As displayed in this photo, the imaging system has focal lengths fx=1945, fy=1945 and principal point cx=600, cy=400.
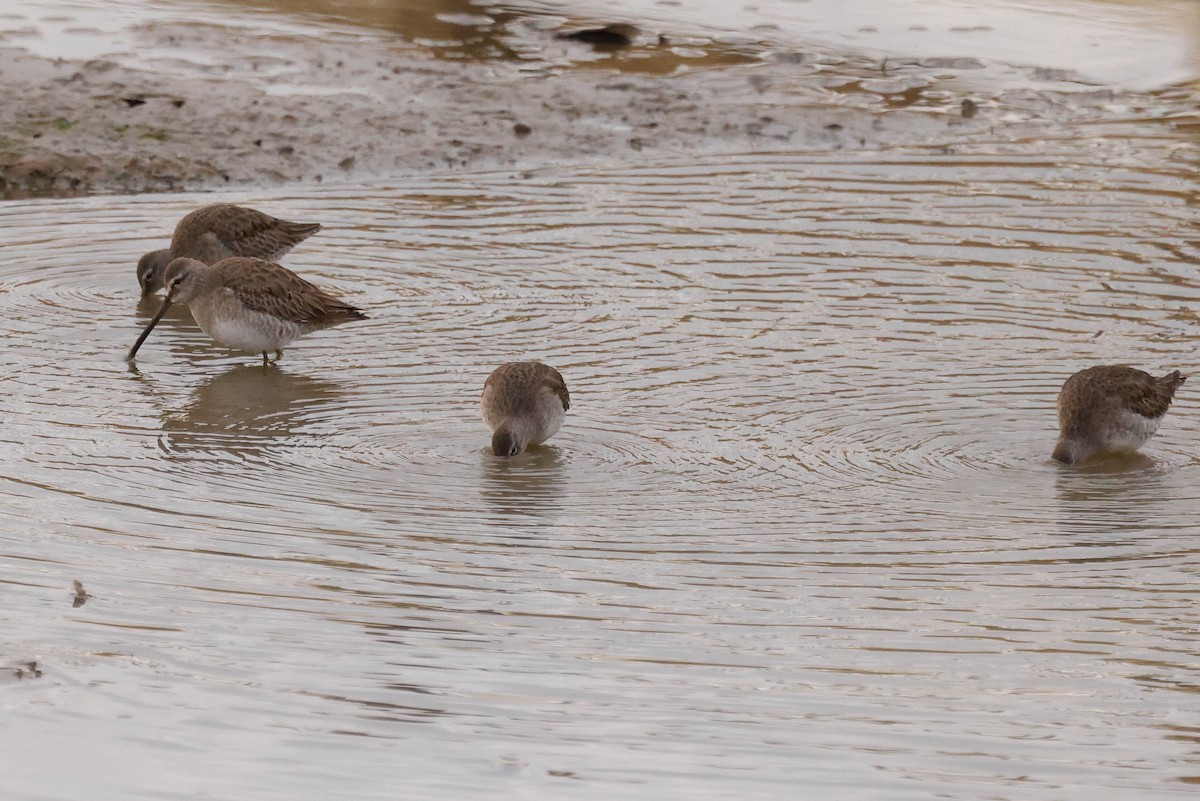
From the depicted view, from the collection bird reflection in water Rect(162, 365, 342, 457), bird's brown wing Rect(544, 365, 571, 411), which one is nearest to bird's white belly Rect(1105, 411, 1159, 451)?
bird's brown wing Rect(544, 365, 571, 411)

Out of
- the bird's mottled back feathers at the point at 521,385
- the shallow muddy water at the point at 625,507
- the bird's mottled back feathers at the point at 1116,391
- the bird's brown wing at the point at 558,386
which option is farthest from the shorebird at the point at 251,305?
the bird's mottled back feathers at the point at 1116,391

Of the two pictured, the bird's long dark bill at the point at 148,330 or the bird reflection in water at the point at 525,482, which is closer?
the bird reflection in water at the point at 525,482

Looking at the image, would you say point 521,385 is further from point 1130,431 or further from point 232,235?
point 232,235

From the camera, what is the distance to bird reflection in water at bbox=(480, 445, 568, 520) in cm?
795

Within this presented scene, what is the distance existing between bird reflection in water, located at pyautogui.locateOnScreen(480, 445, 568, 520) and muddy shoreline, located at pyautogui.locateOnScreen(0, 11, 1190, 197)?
6.36 metres

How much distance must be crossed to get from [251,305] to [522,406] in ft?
8.38

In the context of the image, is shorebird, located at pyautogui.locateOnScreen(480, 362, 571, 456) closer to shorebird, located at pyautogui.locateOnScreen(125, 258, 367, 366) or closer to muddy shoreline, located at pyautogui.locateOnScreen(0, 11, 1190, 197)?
shorebird, located at pyautogui.locateOnScreen(125, 258, 367, 366)

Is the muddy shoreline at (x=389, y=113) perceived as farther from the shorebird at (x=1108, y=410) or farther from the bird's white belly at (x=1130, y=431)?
the bird's white belly at (x=1130, y=431)

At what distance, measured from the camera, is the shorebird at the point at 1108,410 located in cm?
852

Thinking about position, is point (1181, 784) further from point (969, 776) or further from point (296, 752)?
point (296, 752)

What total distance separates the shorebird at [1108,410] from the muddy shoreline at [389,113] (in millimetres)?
6557

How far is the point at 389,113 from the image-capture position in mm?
15797

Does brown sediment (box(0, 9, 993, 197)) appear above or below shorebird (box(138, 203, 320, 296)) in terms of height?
above

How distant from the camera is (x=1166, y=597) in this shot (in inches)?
271
